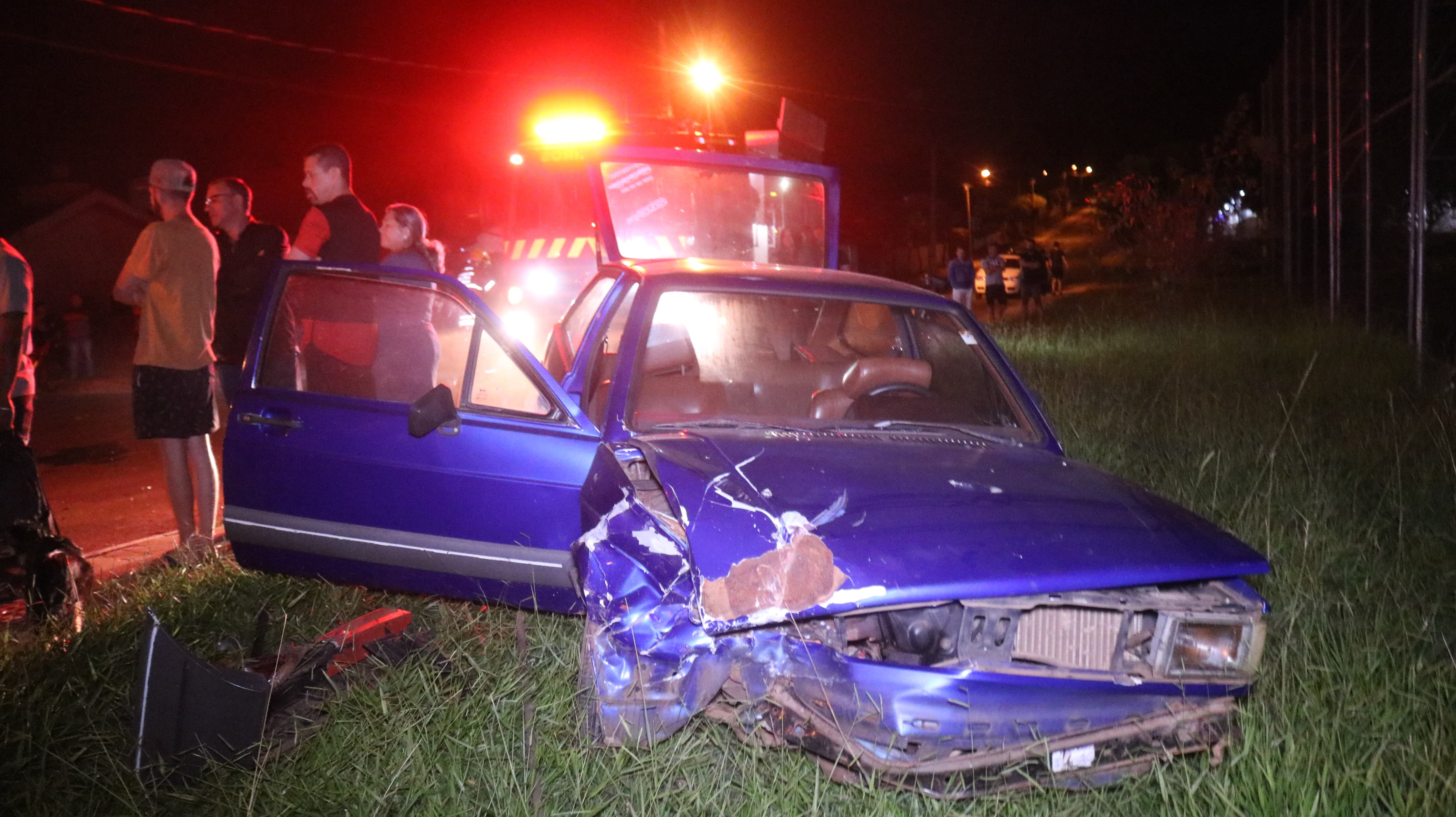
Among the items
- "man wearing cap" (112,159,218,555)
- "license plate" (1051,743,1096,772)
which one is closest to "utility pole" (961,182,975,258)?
"man wearing cap" (112,159,218,555)

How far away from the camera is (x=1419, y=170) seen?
29.7ft

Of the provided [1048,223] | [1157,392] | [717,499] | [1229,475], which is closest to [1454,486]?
[1229,475]

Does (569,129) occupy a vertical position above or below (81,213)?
below

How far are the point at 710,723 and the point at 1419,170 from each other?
8.65 m

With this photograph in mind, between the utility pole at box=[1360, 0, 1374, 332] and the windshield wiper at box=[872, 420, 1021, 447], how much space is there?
949cm

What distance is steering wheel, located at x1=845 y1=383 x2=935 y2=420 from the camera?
13.9 feet

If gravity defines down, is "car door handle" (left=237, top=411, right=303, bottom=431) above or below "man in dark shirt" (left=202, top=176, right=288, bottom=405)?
below

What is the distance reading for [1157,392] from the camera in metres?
8.22

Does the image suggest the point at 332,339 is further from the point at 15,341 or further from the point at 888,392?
the point at 888,392

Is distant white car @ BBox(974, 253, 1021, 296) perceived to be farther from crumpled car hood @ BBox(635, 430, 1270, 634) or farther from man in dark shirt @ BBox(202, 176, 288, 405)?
crumpled car hood @ BBox(635, 430, 1270, 634)

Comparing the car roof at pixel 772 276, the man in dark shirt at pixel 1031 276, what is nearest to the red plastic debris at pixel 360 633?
the car roof at pixel 772 276

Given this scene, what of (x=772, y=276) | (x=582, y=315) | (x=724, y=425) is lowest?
(x=724, y=425)

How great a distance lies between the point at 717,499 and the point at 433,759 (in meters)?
1.06

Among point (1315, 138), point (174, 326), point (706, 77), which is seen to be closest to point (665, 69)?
point (706, 77)
